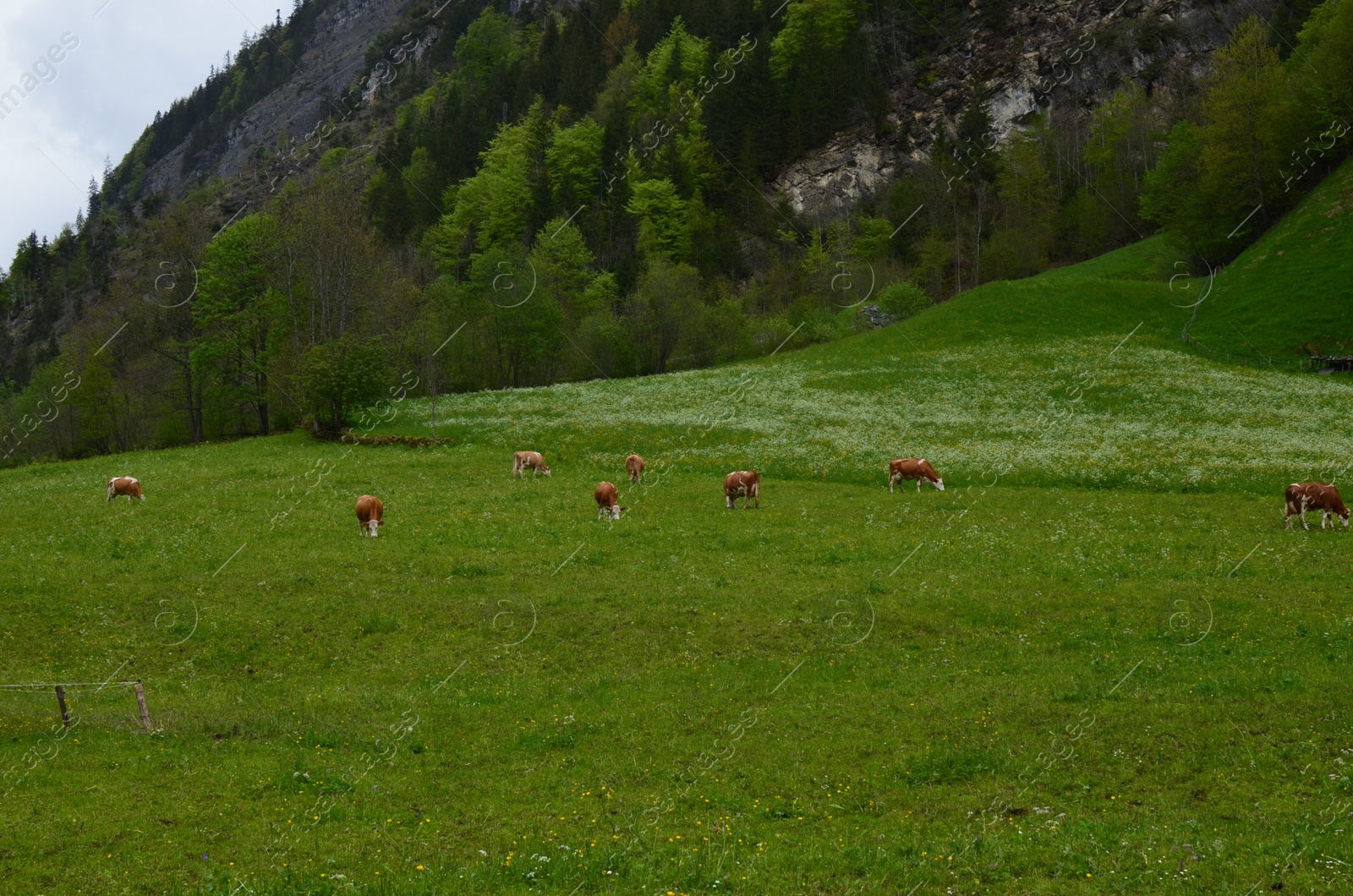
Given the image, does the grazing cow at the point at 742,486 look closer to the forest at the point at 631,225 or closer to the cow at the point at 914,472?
the cow at the point at 914,472

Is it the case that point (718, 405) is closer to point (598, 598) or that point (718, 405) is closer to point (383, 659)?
point (598, 598)

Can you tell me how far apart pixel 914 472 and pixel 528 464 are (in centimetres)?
1843

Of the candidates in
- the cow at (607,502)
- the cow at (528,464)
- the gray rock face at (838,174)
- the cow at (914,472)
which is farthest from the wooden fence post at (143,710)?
the gray rock face at (838,174)

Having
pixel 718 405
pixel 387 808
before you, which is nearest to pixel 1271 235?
pixel 718 405

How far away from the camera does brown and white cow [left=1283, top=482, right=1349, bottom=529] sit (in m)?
31.0

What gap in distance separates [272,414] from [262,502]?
47.8 meters

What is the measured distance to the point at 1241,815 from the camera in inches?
497

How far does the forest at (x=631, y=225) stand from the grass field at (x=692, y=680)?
28.8 meters

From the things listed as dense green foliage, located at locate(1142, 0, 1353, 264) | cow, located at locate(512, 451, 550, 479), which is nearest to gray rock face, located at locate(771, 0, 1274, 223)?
dense green foliage, located at locate(1142, 0, 1353, 264)

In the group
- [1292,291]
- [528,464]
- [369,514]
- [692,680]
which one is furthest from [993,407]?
[692,680]

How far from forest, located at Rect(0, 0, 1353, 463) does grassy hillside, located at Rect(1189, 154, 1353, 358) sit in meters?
5.75

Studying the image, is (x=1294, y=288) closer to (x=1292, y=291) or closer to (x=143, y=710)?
(x=1292, y=291)

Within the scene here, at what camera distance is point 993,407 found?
56.5 m

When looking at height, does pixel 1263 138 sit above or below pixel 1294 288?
above
